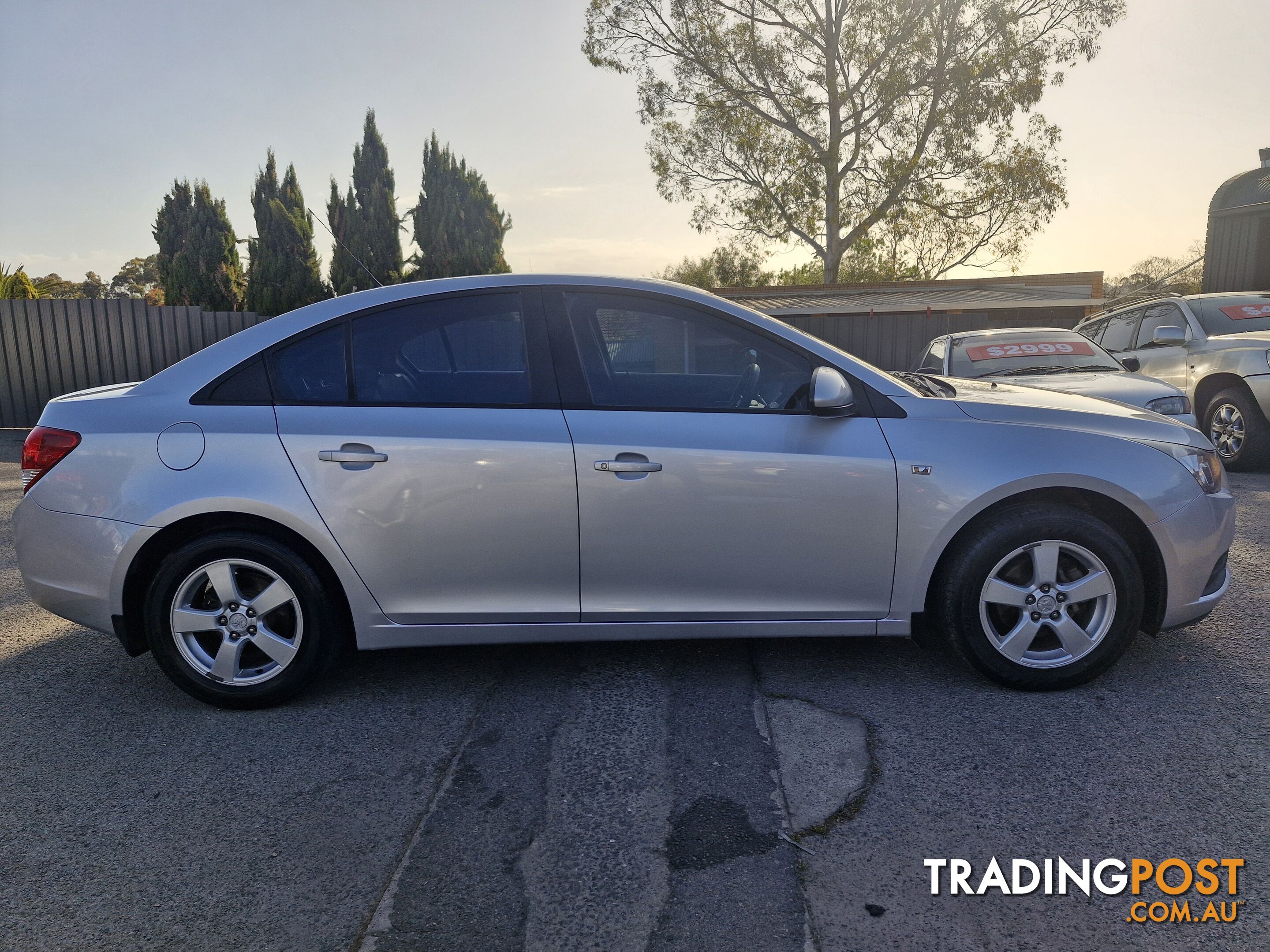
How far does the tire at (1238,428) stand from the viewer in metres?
8.45

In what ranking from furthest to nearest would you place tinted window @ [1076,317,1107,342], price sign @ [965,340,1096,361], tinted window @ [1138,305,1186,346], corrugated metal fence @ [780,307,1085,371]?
corrugated metal fence @ [780,307,1085,371]
tinted window @ [1076,317,1107,342]
tinted window @ [1138,305,1186,346]
price sign @ [965,340,1096,361]

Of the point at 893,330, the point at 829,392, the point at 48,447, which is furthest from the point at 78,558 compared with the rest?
the point at 893,330

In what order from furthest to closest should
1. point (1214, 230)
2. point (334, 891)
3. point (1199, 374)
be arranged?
point (1214, 230) → point (1199, 374) → point (334, 891)

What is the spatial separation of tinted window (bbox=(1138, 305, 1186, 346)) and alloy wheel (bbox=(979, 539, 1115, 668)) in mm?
7116

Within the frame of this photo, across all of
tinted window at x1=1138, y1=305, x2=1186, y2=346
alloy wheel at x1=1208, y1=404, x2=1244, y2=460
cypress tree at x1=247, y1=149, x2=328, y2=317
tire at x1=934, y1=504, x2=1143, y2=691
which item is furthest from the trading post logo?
cypress tree at x1=247, y1=149, x2=328, y2=317

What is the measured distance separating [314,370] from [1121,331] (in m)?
9.58

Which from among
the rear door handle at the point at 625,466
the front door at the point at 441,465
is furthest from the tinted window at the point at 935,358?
the front door at the point at 441,465

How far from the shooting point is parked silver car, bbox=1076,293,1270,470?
8445 millimetres

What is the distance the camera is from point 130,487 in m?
3.34

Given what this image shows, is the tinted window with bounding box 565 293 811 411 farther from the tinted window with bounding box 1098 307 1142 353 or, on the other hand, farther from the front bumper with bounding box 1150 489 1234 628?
the tinted window with bounding box 1098 307 1142 353

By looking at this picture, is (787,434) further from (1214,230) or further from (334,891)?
(1214,230)

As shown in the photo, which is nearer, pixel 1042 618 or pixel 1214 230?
pixel 1042 618

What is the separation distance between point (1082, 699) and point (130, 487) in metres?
3.70

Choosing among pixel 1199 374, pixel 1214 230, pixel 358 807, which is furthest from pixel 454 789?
pixel 1214 230
